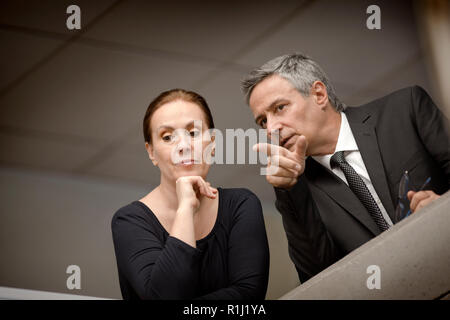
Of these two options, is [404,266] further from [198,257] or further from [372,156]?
[372,156]

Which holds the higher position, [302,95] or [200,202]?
[302,95]

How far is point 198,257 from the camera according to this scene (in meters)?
1.21

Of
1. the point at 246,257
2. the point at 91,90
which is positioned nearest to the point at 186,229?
the point at 246,257

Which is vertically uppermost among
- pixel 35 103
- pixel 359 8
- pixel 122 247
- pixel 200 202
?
pixel 359 8

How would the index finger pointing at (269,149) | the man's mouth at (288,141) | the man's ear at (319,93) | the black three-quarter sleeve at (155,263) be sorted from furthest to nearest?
the man's ear at (319,93) → the man's mouth at (288,141) → the index finger pointing at (269,149) → the black three-quarter sleeve at (155,263)

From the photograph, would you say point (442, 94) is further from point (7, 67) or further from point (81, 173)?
point (7, 67)

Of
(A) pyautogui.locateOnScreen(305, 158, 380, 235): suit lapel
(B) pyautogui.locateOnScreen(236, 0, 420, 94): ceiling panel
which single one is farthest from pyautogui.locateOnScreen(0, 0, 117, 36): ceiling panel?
(A) pyautogui.locateOnScreen(305, 158, 380, 235): suit lapel

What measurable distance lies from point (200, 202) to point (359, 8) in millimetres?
1110

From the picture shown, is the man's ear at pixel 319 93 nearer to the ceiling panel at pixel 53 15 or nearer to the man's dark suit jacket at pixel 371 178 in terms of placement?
the man's dark suit jacket at pixel 371 178

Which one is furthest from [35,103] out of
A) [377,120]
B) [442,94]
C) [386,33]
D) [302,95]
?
[442,94]

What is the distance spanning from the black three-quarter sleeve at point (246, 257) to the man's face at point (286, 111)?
32 cm

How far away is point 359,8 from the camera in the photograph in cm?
197

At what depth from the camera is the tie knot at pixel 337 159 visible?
1.64 m

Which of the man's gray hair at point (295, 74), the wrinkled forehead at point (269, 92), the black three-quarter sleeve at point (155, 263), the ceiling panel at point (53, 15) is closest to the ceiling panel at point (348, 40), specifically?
the man's gray hair at point (295, 74)
